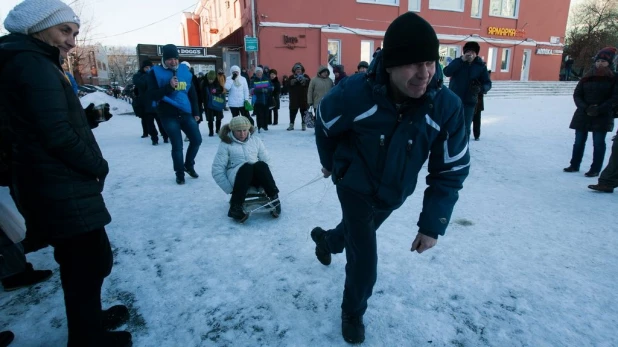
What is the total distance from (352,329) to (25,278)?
2.44m

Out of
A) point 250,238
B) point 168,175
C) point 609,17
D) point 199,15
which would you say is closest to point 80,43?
point 199,15

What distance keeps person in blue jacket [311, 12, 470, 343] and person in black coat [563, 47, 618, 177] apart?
15.1 ft

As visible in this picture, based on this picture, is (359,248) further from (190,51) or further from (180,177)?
(190,51)

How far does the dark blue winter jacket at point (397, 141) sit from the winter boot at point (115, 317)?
1652mm

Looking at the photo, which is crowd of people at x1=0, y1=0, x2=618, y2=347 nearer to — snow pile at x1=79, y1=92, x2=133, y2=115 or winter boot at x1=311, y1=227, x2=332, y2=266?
winter boot at x1=311, y1=227, x2=332, y2=266

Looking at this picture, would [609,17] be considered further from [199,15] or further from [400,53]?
[400,53]

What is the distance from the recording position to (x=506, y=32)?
24.9 m

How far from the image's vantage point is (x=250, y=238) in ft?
11.1

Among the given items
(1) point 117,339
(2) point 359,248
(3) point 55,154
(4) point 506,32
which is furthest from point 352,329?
(4) point 506,32

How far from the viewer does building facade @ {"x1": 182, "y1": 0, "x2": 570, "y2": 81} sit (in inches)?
796

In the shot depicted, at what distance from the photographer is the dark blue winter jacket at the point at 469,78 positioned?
21.1 feet

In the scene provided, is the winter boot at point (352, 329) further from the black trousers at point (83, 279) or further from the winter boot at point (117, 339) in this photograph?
the black trousers at point (83, 279)

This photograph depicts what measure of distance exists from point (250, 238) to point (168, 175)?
2958mm

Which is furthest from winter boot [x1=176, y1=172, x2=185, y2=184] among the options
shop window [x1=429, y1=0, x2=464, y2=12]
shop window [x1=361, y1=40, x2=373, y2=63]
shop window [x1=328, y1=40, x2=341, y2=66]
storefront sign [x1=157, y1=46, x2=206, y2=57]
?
shop window [x1=429, y1=0, x2=464, y2=12]
